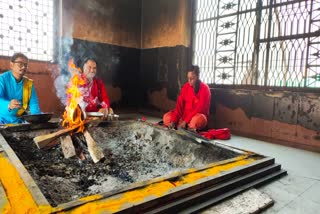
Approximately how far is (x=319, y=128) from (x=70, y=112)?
161 inches

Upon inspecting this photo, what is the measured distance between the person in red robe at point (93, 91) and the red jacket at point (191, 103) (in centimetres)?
150

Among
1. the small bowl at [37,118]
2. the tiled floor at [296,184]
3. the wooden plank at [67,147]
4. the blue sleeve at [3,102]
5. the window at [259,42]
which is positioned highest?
the window at [259,42]

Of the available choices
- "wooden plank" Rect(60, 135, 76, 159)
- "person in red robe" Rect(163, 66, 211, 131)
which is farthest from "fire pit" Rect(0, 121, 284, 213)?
"person in red robe" Rect(163, 66, 211, 131)

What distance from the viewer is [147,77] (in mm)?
7789

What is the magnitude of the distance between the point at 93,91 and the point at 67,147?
1.74 m

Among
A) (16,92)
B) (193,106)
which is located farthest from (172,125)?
(16,92)

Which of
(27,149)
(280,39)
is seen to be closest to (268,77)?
(280,39)

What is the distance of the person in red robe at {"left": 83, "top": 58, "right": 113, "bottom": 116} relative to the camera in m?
4.26

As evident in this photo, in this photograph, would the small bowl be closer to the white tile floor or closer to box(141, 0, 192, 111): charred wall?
the white tile floor

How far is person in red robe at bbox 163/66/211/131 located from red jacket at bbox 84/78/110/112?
1.40 metres

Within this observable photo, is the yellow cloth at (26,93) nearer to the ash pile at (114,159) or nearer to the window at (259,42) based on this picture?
the ash pile at (114,159)

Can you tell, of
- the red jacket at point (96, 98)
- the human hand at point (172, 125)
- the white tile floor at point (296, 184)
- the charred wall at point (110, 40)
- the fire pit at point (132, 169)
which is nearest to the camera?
the fire pit at point (132, 169)

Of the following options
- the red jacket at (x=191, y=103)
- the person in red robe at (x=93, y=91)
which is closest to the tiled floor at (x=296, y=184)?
the red jacket at (x=191, y=103)

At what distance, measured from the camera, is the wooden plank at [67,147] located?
294cm
